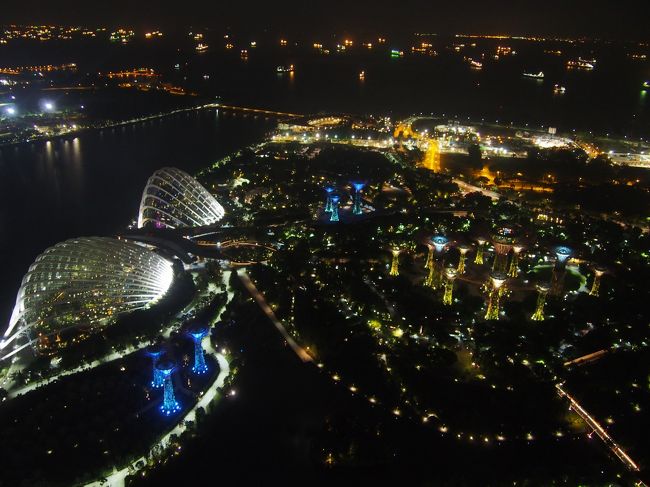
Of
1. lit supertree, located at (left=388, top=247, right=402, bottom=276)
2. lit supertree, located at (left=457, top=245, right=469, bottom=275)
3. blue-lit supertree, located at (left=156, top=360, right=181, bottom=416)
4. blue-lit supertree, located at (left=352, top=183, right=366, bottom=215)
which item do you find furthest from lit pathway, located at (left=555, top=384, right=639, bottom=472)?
blue-lit supertree, located at (left=352, top=183, right=366, bottom=215)

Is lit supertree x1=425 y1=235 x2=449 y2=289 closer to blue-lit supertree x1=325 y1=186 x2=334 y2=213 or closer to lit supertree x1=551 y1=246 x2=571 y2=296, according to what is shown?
lit supertree x1=551 y1=246 x2=571 y2=296

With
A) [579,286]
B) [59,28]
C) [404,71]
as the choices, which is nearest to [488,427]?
[579,286]

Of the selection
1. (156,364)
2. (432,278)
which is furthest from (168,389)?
(432,278)

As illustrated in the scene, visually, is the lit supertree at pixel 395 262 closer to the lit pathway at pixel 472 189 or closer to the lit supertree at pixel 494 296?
the lit supertree at pixel 494 296

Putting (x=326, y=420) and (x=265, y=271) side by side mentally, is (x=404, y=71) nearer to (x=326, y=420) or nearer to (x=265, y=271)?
(x=265, y=271)

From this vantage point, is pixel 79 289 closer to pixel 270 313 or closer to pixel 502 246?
pixel 270 313

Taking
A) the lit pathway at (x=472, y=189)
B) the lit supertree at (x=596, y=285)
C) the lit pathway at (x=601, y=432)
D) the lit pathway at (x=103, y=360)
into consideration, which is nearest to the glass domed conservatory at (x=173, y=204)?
the lit pathway at (x=103, y=360)

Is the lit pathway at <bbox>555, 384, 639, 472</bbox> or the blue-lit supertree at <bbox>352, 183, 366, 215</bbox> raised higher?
the blue-lit supertree at <bbox>352, 183, 366, 215</bbox>
